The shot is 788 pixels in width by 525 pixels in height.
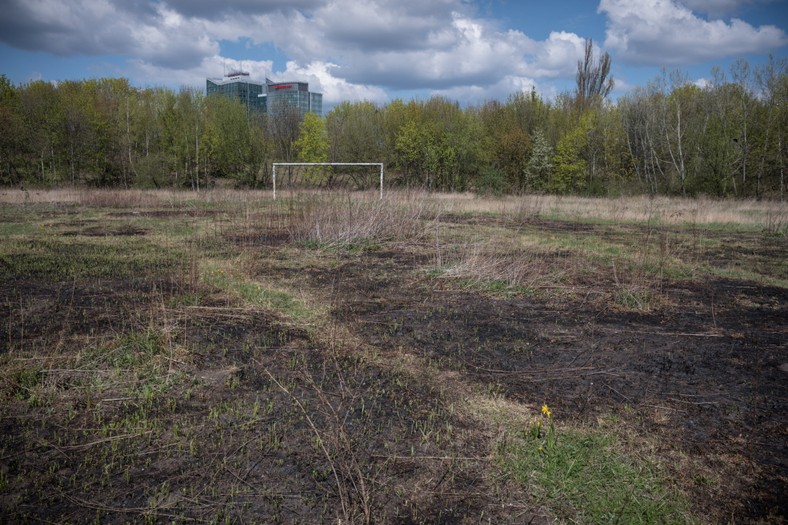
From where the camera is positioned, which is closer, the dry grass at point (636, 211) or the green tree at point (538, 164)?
the dry grass at point (636, 211)

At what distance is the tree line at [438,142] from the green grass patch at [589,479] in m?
24.4

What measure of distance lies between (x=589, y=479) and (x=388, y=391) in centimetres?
155

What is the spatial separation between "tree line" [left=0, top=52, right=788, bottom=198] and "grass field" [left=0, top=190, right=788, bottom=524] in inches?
823

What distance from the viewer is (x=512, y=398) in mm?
3684

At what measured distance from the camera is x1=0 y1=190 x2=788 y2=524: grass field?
2.51 meters

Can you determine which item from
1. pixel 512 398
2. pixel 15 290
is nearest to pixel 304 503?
pixel 512 398

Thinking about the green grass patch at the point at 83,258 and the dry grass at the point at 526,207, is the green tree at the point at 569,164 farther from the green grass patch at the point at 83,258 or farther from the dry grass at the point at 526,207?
the green grass patch at the point at 83,258

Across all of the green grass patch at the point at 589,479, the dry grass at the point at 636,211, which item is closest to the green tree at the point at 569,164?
the dry grass at the point at 636,211

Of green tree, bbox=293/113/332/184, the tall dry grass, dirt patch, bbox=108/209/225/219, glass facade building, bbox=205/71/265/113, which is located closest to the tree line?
green tree, bbox=293/113/332/184

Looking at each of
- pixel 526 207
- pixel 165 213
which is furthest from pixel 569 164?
pixel 165 213

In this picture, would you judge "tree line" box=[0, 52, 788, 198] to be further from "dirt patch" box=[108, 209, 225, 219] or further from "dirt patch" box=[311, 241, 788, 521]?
"dirt patch" box=[311, 241, 788, 521]

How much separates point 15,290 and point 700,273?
10.4 metres

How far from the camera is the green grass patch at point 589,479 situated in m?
2.42

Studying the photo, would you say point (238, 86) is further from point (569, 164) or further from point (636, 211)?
point (636, 211)
